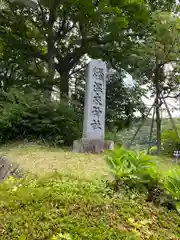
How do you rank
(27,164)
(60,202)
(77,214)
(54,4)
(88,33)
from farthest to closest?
(88,33) < (54,4) < (27,164) < (60,202) < (77,214)

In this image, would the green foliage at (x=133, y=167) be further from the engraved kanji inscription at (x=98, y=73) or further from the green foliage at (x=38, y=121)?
the green foliage at (x=38, y=121)

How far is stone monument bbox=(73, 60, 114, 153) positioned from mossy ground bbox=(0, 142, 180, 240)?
4.21 meters

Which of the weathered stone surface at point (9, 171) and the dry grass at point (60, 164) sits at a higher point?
the dry grass at point (60, 164)

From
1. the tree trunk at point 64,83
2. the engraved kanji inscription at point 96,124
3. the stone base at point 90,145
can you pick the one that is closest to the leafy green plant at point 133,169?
the stone base at point 90,145

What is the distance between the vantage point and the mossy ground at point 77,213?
2.07m

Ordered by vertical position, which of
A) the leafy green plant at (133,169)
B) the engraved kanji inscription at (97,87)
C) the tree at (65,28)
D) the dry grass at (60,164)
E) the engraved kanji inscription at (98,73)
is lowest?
the dry grass at (60,164)

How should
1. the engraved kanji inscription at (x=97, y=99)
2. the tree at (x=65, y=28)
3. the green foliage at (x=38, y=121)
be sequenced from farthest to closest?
the tree at (x=65, y=28)
the green foliage at (x=38, y=121)
the engraved kanji inscription at (x=97, y=99)

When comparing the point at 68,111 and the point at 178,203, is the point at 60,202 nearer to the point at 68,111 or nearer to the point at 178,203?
the point at 178,203

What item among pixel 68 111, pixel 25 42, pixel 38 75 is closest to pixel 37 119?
pixel 68 111

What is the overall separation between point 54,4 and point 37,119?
443cm

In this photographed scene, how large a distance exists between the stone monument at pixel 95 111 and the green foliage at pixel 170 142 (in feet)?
9.00

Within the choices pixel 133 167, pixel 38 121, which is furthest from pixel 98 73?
pixel 133 167

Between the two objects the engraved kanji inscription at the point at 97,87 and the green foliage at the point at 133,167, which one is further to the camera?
the engraved kanji inscription at the point at 97,87

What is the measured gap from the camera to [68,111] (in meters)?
8.97
